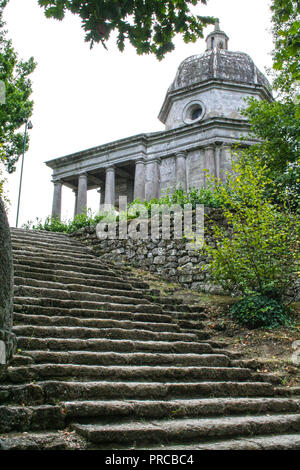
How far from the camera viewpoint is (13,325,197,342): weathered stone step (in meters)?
4.75

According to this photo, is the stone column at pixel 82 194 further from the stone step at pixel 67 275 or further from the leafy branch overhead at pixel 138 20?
the leafy branch overhead at pixel 138 20

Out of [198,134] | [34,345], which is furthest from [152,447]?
[198,134]

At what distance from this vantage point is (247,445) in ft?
11.4

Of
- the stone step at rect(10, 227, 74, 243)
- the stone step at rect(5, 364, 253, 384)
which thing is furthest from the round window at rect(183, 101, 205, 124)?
the stone step at rect(5, 364, 253, 384)

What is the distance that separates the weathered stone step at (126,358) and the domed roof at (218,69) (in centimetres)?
1958

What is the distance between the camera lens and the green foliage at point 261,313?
24.5 feet

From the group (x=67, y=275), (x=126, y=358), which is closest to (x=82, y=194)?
(x=67, y=275)

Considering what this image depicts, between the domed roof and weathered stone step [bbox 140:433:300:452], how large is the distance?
21119 millimetres

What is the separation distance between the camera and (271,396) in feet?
16.8

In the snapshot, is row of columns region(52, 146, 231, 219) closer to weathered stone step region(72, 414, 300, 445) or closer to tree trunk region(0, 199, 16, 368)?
weathered stone step region(72, 414, 300, 445)

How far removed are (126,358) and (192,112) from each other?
2031cm

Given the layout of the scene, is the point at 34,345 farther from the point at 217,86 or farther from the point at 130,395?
the point at 217,86
